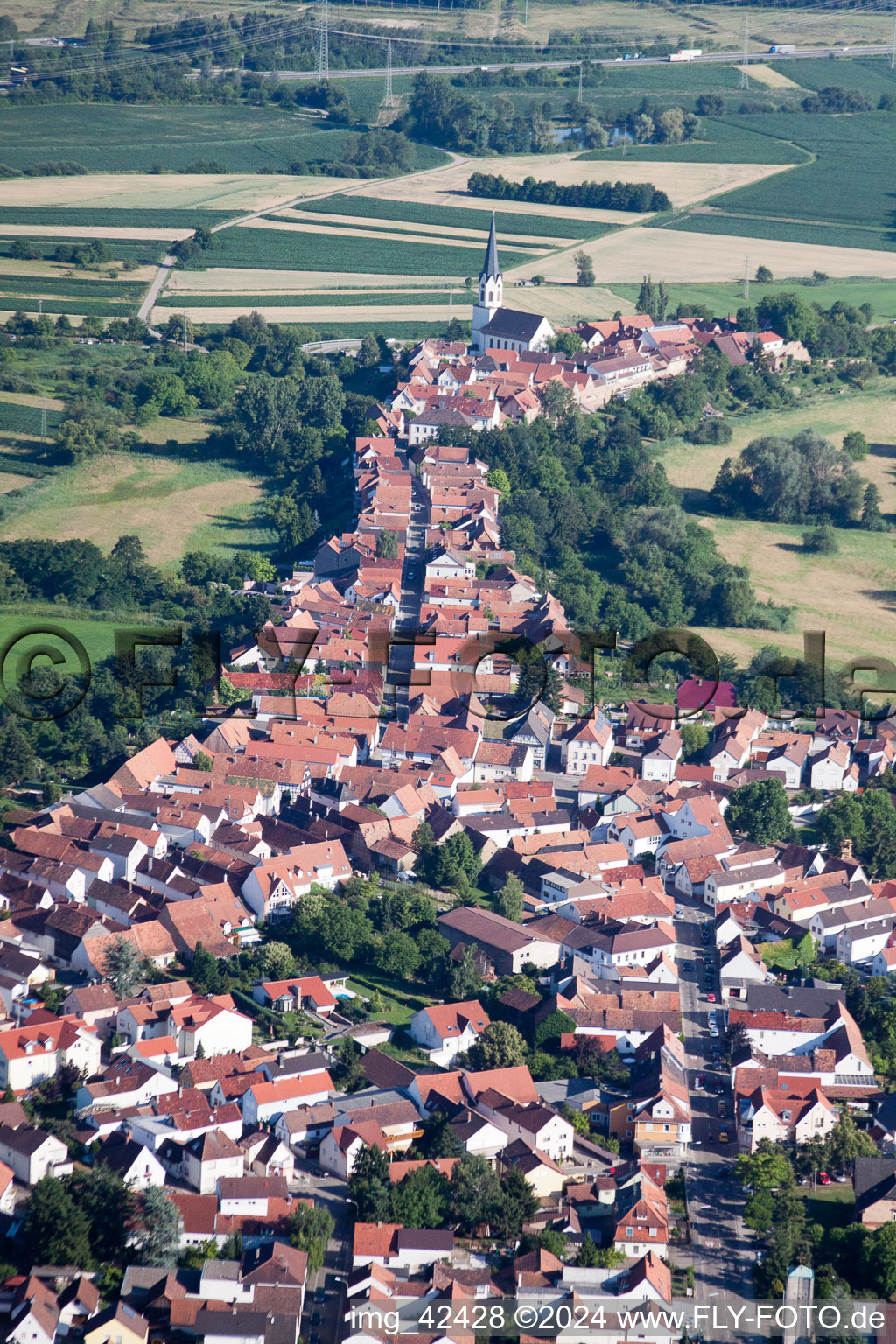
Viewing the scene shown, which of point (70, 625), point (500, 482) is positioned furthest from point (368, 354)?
point (70, 625)

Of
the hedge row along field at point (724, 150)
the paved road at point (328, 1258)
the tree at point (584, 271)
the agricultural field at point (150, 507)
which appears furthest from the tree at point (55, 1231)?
the hedge row along field at point (724, 150)

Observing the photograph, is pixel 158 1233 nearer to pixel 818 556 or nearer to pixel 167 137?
pixel 818 556

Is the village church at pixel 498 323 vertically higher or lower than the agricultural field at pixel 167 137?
lower

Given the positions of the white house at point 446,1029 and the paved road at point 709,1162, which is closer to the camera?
the paved road at point 709,1162

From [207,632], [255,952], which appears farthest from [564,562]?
[255,952]

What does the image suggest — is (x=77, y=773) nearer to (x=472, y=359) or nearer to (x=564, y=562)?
(x=564, y=562)

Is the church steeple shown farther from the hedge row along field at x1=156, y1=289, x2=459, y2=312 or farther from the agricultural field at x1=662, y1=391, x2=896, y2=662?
the agricultural field at x1=662, y1=391, x2=896, y2=662

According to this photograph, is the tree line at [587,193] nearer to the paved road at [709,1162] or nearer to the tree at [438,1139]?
the paved road at [709,1162]
